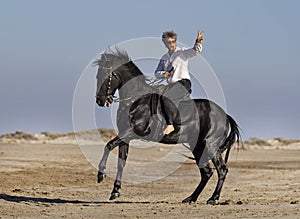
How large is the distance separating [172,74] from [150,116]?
0.93 m

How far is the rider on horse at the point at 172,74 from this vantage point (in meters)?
16.6

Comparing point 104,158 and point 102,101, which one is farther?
point 102,101

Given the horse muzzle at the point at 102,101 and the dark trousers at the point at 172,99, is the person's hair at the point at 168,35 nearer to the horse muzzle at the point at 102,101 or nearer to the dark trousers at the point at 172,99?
the dark trousers at the point at 172,99

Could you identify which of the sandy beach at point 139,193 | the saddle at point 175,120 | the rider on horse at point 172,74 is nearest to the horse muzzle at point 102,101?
the saddle at point 175,120

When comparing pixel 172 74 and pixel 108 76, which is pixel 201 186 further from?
pixel 108 76

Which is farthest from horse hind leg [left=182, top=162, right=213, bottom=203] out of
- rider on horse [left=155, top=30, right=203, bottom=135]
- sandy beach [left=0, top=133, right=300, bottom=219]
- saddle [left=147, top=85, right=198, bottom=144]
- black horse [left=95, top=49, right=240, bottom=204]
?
rider on horse [left=155, top=30, right=203, bottom=135]

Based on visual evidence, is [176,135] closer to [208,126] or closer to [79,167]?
[208,126]

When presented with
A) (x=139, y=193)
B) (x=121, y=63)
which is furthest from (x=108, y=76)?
(x=139, y=193)

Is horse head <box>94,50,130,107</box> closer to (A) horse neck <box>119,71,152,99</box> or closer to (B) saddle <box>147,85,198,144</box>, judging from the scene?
(A) horse neck <box>119,71,152,99</box>

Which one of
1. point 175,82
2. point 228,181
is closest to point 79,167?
point 228,181

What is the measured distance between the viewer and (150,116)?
16797 millimetres

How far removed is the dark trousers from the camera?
16766 mm

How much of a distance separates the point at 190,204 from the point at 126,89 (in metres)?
2.57

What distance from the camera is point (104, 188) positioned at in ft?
70.1
